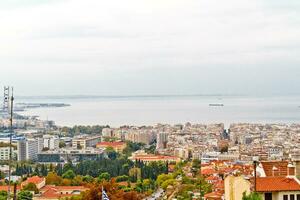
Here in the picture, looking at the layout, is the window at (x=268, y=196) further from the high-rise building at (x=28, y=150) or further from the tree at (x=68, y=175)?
the high-rise building at (x=28, y=150)

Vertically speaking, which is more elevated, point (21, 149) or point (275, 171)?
point (275, 171)

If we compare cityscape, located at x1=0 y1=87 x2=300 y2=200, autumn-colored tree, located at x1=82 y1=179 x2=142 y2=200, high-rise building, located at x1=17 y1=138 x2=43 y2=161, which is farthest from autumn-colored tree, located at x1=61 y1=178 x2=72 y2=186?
high-rise building, located at x1=17 y1=138 x2=43 y2=161

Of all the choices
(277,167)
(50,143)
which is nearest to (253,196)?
(277,167)

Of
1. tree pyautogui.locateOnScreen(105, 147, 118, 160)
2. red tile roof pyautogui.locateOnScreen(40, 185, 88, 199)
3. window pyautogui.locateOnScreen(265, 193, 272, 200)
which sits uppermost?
window pyautogui.locateOnScreen(265, 193, 272, 200)

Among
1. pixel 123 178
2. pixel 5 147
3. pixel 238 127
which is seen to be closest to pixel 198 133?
pixel 238 127

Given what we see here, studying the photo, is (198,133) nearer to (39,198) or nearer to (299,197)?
(39,198)

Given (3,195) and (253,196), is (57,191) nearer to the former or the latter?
(3,195)

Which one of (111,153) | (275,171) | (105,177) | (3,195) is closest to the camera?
(275,171)

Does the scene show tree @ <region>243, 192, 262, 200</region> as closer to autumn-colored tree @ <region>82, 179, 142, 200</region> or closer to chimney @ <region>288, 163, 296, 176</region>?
chimney @ <region>288, 163, 296, 176</region>
